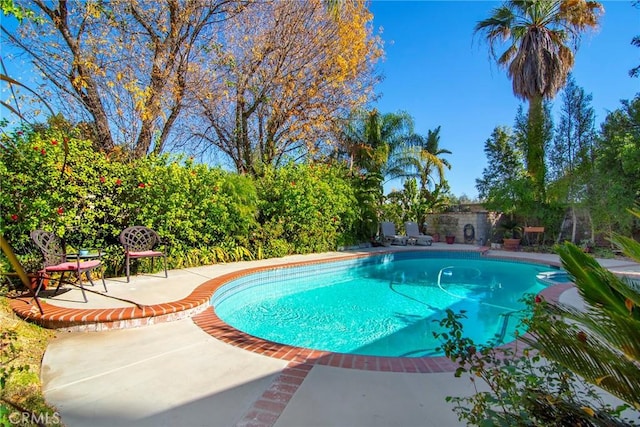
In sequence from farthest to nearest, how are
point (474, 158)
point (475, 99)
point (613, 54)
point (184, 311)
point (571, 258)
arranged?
point (474, 158), point (475, 99), point (613, 54), point (184, 311), point (571, 258)

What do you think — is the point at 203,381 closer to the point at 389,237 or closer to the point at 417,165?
the point at 389,237

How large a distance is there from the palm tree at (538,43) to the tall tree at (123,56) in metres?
13.4

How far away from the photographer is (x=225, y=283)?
6.85 m

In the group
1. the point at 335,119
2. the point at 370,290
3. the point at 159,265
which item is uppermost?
the point at 335,119

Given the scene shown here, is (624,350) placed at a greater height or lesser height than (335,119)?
lesser

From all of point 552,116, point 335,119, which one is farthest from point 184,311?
point 552,116

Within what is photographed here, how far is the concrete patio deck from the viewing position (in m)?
2.51

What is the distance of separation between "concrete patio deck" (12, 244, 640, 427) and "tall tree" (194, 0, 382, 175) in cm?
866

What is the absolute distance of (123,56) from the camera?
9125 mm

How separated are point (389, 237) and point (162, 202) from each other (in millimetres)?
10907

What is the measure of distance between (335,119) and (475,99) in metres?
7.44

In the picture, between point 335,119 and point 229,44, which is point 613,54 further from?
point 229,44

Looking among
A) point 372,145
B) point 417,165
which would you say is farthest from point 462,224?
point 372,145

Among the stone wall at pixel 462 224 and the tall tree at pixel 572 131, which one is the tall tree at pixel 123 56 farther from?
the tall tree at pixel 572 131
